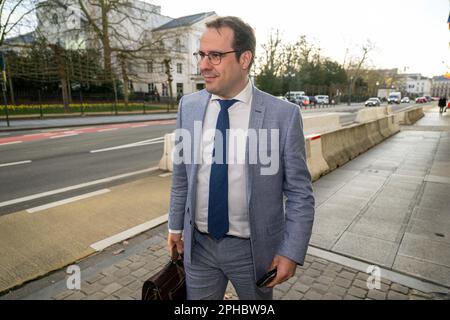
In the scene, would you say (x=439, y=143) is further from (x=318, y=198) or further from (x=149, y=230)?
(x=149, y=230)

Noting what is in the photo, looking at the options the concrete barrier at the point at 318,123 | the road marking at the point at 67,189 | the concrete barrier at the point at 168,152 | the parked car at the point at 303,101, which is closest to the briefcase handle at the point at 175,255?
the road marking at the point at 67,189

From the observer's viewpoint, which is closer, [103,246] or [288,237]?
[288,237]

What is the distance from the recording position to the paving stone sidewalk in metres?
2.79

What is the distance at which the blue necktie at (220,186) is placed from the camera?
1.70 meters

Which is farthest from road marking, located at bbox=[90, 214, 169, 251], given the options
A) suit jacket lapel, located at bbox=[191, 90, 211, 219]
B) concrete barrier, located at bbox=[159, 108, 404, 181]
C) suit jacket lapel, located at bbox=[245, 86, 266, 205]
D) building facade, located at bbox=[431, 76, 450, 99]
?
building facade, located at bbox=[431, 76, 450, 99]

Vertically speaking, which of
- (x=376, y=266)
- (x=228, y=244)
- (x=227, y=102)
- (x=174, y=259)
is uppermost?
(x=227, y=102)

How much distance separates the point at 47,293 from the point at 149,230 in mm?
1495

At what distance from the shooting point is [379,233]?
4.06 m

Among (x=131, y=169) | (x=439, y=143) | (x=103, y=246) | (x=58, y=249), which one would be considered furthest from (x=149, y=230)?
(x=439, y=143)

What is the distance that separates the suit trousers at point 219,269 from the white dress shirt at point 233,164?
0.08m

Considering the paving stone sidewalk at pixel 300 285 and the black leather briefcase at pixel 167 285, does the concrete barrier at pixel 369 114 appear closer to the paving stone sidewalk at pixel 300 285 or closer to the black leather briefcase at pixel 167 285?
the paving stone sidewalk at pixel 300 285

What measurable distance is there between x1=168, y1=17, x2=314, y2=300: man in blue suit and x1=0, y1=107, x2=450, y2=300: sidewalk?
1266 millimetres
